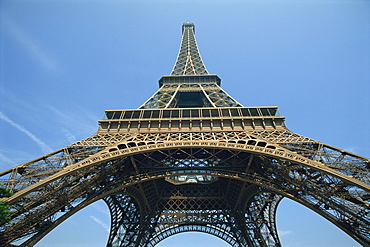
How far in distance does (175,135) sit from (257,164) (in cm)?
712

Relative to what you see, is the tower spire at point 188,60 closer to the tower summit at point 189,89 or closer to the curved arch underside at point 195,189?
the tower summit at point 189,89

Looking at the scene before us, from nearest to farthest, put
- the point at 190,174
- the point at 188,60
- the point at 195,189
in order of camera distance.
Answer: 1. the point at 190,174
2. the point at 195,189
3. the point at 188,60

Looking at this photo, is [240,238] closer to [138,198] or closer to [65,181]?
[138,198]

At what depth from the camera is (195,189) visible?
2848cm

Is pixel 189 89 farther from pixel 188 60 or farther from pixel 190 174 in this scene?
pixel 190 174

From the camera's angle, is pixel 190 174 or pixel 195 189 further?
pixel 195 189

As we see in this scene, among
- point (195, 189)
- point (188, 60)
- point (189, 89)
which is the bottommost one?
point (195, 189)

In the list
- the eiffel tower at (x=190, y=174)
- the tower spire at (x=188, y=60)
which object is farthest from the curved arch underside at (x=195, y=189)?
the tower spire at (x=188, y=60)

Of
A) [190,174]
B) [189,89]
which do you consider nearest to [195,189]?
[190,174]

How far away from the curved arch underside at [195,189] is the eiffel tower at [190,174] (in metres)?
0.07

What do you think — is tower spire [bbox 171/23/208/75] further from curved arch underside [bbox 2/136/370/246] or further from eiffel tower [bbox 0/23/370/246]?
curved arch underside [bbox 2/136/370/246]

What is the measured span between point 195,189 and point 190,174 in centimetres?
1062

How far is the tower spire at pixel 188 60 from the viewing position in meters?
36.2

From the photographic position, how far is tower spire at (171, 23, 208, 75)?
119 feet
